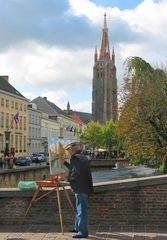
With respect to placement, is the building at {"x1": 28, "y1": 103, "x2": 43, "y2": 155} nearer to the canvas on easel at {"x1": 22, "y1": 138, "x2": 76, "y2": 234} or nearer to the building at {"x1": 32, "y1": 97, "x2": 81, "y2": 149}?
the building at {"x1": 32, "y1": 97, "x2": 81, "y2": 149}

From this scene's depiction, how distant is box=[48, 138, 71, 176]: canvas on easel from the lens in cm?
1109

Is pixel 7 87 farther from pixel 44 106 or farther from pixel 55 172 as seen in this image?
pixel 55 172

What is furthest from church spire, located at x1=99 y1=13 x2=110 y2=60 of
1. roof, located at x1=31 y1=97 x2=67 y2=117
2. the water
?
the water

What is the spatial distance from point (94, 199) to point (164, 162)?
68.7 ft

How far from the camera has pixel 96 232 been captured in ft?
32.7

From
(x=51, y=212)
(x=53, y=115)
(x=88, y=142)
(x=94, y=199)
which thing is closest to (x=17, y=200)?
(x=51, y=212)

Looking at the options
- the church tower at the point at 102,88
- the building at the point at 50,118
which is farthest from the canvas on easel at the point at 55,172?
the church tower at the point at 102,88

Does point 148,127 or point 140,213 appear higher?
point 148,127

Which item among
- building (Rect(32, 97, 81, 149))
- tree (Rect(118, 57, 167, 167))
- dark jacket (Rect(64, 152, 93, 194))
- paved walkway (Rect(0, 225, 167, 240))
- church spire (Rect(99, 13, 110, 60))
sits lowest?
paved walkway (Rect(0, 225, 167, 240))

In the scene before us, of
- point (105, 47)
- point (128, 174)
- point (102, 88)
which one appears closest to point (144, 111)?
point (128, 174)

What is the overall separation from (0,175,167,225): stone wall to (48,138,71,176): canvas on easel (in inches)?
20.2

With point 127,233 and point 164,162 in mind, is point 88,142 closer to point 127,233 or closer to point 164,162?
point 164,162

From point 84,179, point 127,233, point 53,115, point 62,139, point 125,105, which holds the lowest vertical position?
point 127,233

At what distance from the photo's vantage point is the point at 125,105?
3600 centimetres
